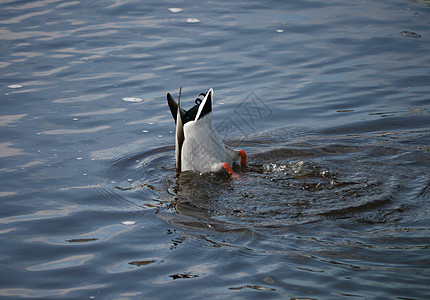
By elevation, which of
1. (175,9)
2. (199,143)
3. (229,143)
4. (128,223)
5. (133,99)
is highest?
(175,9)

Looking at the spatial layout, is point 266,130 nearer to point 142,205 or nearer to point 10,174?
point 142,205

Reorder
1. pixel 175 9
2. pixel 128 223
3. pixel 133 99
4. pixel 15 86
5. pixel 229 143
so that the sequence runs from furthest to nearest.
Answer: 1. pixel 175 9
2. pixel 15 86
3. pixel 133 99
4. pixel 229 143
5. pixel 128 223

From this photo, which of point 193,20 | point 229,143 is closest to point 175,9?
point 193,20

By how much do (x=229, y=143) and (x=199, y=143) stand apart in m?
1.02

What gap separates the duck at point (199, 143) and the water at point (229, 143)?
160 mm

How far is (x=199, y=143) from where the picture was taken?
6.19 m

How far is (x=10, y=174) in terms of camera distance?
6.24 meters

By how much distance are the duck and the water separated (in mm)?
160

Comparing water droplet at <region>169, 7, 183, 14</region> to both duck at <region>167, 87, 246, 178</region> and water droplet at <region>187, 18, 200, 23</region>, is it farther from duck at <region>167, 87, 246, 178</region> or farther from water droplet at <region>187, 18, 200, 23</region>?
duck at <region>167, 87, 246, 178</region>

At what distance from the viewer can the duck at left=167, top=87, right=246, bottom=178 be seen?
6.11 meters

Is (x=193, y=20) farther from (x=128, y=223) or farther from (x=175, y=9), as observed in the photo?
(x=128, y=223)

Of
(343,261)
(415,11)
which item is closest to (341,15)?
(415,11)

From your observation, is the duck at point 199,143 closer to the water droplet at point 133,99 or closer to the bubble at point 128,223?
the bubble at point 128,223

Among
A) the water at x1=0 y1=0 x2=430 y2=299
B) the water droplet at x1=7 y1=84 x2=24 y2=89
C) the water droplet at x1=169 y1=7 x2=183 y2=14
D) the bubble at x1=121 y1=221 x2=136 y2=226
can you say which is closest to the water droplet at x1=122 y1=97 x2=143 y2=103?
the water at x1=0 y1=0 x2=430 y2=299
